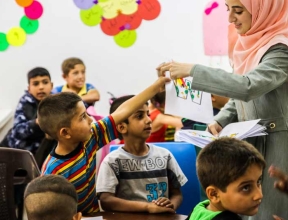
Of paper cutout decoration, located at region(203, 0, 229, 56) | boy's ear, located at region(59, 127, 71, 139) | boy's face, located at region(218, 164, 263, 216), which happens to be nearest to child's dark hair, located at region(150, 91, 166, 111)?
paper cutout decoration, located at region(203, 0, 229, 56)

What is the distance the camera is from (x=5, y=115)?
472cm

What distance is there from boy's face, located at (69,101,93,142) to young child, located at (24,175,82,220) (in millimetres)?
439

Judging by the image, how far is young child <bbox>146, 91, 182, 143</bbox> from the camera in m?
3.75

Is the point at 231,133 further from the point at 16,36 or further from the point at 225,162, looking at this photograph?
the point at 16,36

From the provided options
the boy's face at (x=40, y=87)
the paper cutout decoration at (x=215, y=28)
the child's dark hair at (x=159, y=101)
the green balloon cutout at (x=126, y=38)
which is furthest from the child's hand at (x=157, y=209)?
the green balloon cutout at (x=126, y=38)

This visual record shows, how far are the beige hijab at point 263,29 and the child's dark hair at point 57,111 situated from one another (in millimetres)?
777

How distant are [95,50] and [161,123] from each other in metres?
1.37

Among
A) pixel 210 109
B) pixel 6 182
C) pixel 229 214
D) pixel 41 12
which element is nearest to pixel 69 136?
pixel 6 182

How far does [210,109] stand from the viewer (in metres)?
2.42

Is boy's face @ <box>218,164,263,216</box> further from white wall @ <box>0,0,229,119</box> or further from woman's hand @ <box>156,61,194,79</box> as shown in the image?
white wall @ <box>0,0,229,119</box>

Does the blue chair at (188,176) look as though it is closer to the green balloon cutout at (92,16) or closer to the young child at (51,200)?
the young child at (51,200)

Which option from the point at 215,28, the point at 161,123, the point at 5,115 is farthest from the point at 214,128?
the point at 5,115

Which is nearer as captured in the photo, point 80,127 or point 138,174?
point 80,127

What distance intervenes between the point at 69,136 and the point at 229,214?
2.91 feet
